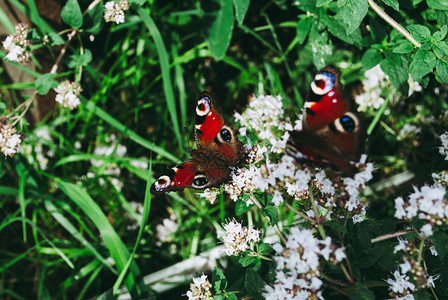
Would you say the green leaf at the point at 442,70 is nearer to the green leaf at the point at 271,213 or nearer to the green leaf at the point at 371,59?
the green leaf at the point at 371,59

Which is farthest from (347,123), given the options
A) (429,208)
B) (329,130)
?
(429,208)

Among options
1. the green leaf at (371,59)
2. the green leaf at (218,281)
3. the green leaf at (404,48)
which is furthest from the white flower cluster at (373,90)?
the green leaf at (218,281)

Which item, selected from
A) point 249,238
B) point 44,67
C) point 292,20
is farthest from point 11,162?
point 292,20

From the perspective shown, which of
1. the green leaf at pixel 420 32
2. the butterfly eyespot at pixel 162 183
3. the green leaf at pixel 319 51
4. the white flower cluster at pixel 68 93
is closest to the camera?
the butterfly eyespot at pixel 162 183

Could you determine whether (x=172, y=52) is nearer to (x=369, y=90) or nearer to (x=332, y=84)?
(x=369, y=90)

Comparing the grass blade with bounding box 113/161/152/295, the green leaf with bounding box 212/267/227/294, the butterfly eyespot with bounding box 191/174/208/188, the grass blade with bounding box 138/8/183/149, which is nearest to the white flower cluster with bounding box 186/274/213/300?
the green leaf with bounding box 212/267/227/294

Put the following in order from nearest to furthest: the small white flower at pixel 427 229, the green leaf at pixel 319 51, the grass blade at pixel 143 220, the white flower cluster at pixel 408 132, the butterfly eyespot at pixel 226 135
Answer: the small white flower at pixel 427 229, the butterfly eyespot at pixel 226 135, the grass blade at pixel 143 220, the green leaf at pixel 319 51, the white flower cluster at pixel 408 132
